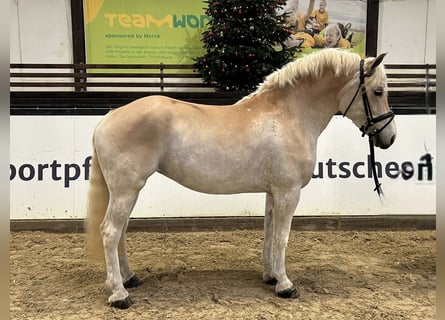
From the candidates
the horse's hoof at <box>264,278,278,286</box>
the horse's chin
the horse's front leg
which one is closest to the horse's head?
the horse's chin

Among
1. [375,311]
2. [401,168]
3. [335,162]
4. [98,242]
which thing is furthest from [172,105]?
[401,168]

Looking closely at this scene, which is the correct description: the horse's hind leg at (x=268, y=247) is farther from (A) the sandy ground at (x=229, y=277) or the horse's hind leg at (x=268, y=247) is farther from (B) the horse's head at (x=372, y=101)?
(B) the horse's head at (x=372, y=101)

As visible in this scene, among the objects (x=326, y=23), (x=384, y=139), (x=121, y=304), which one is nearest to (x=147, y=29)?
(x=326, y=23)

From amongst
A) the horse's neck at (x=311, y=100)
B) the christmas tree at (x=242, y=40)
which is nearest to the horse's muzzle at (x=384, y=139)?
the horse's neck at (x=311, y=100)

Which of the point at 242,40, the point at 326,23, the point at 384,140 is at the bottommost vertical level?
the point at 384,140

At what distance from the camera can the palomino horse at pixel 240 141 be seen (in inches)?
101

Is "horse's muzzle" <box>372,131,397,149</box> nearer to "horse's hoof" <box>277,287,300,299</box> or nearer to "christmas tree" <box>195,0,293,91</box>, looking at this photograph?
"horse's hoof" <box>277,287,300,299</box>

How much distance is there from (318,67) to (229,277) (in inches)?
71.5

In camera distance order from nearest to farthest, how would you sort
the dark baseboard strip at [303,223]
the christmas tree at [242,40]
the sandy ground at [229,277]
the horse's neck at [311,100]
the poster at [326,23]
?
the sandy ground at [229,277] → the horse's neck at [311,100] → the dark baseboard strip at [303,223] → the christmas tree at [242,40] → the poster at [326,23]

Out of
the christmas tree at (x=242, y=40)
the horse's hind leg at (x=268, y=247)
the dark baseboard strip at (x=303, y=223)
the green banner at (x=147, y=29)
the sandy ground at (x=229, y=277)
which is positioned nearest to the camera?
the sandy ground at (x=229, y=277)

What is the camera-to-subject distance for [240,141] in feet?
8.73

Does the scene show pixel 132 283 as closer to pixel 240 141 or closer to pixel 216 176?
pixel 216 176

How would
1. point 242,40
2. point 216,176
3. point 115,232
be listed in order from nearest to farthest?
1. point 115,232
2. point 216,176
3. point 242,40

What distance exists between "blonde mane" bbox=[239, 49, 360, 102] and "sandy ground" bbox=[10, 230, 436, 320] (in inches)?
63.2
